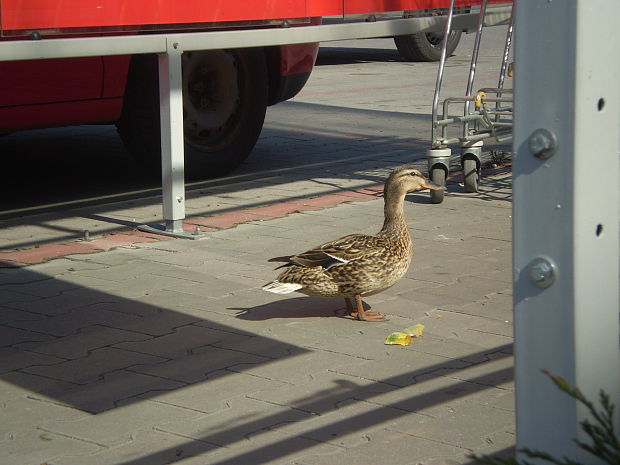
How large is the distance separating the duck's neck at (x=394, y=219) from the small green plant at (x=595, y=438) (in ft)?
13.2

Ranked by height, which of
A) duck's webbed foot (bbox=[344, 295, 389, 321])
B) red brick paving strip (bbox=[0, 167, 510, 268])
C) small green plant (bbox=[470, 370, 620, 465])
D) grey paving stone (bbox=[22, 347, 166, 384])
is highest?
small green plant (bbox=[470, 370, 620, 465])

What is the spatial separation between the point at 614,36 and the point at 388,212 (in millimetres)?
4168

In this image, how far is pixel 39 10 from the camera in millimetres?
7145

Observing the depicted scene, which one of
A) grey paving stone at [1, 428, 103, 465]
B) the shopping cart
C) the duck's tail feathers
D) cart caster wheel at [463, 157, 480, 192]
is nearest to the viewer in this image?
grey paving stone at [1, 428, 103, 465]

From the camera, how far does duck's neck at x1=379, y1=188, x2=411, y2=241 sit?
6.17 m

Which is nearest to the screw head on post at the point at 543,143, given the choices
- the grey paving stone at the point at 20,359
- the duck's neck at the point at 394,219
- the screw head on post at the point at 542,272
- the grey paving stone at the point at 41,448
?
the screw head on post at the point at 542,272

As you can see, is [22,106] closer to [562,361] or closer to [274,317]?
[274,317]

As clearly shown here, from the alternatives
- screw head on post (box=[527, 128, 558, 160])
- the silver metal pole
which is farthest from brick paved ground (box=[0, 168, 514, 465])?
screw head on post (box=[527, 128, 558, 160])

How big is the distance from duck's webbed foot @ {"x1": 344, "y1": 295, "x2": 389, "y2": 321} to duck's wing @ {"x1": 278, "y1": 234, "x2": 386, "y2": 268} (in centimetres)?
23

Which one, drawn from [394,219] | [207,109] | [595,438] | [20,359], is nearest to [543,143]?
[595,438]

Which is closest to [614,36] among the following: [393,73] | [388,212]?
→ [388,212]

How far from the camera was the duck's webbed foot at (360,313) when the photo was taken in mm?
5984

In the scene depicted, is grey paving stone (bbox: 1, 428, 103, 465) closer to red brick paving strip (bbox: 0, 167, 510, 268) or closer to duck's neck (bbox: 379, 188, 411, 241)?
duck's neck (bbox: 379, 188, 411, 241)

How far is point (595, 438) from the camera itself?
2090mm
